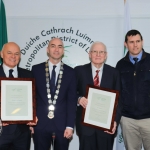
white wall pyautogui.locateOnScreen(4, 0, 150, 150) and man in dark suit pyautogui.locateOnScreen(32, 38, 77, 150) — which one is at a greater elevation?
white wall pyautogui.locateOnScreen(4, 0, 150, 150)

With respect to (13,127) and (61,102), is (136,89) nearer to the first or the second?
(61,102)

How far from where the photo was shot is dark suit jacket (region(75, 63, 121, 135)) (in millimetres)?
2857

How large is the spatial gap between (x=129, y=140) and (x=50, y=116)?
1.15m

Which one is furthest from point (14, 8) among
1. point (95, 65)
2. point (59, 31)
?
point (95, 65)

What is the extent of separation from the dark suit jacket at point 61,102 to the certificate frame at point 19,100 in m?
0.13

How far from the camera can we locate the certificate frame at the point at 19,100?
101 inches

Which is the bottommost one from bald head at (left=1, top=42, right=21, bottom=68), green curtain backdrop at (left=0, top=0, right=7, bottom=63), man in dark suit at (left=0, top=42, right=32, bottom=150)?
man in dark suit at (left=0, top=42, right=32, bottom=150)

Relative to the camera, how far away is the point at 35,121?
8.63ft

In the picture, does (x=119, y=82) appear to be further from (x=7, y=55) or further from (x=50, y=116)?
(x=7, y=55)

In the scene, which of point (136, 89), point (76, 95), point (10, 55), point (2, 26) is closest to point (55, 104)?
point (76, 95)

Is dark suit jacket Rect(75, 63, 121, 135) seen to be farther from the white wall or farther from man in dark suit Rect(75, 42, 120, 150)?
the white wall

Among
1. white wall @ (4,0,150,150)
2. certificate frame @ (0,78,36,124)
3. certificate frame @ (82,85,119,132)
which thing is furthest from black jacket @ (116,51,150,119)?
certificate frame @ (0,78,36,124)

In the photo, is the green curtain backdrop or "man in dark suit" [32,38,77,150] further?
the green curtain backdrop

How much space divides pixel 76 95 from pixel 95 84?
0.87 ft
